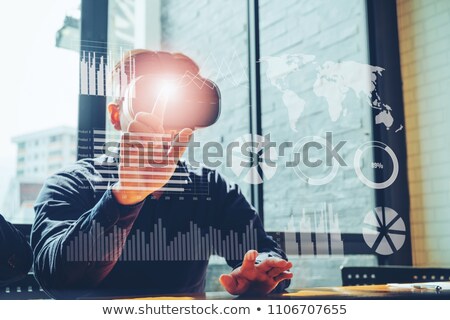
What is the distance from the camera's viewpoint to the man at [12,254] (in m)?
1.32

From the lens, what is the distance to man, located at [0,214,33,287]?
1.32 metres

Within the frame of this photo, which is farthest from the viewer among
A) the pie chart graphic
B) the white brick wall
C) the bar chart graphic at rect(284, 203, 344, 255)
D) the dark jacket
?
the white brick wall

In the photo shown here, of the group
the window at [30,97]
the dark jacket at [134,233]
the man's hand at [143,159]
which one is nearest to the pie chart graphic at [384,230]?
the dark jacket at [134,233]

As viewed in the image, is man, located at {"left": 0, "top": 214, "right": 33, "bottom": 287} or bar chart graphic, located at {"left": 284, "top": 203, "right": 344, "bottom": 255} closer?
man, located at {"left": 0, "top": 214, "right": 33, "bottom": 287}

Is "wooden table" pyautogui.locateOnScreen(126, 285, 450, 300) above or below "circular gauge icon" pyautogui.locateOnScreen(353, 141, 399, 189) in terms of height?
below

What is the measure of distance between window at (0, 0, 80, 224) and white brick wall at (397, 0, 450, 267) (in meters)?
1.35

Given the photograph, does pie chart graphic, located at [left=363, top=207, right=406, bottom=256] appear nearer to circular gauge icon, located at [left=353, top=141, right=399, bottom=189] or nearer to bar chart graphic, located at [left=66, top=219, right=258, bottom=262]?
circular gauge icon, located at [left=353, top=141, right=399, bottom=189]

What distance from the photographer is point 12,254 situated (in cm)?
133

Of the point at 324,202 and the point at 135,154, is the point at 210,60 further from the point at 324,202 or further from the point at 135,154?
the point at 324,202

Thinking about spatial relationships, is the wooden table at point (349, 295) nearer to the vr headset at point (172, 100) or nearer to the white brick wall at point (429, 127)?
the vr headset at point (172, 100)

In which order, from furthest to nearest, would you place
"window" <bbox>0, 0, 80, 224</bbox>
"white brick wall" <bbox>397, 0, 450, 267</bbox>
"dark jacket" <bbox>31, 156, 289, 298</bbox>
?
"white brick wall" <bbox>397, 0, 450, 267</bbox> < "window" <bbox>0, 0, 80, 224</bbox> < "dark jacket" <bbox>31, 156, 289, 298</bbox>

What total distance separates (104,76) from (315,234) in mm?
848

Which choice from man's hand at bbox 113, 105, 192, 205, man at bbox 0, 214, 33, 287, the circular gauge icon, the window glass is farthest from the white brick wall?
man at bbox 0, 214, 33, 287
